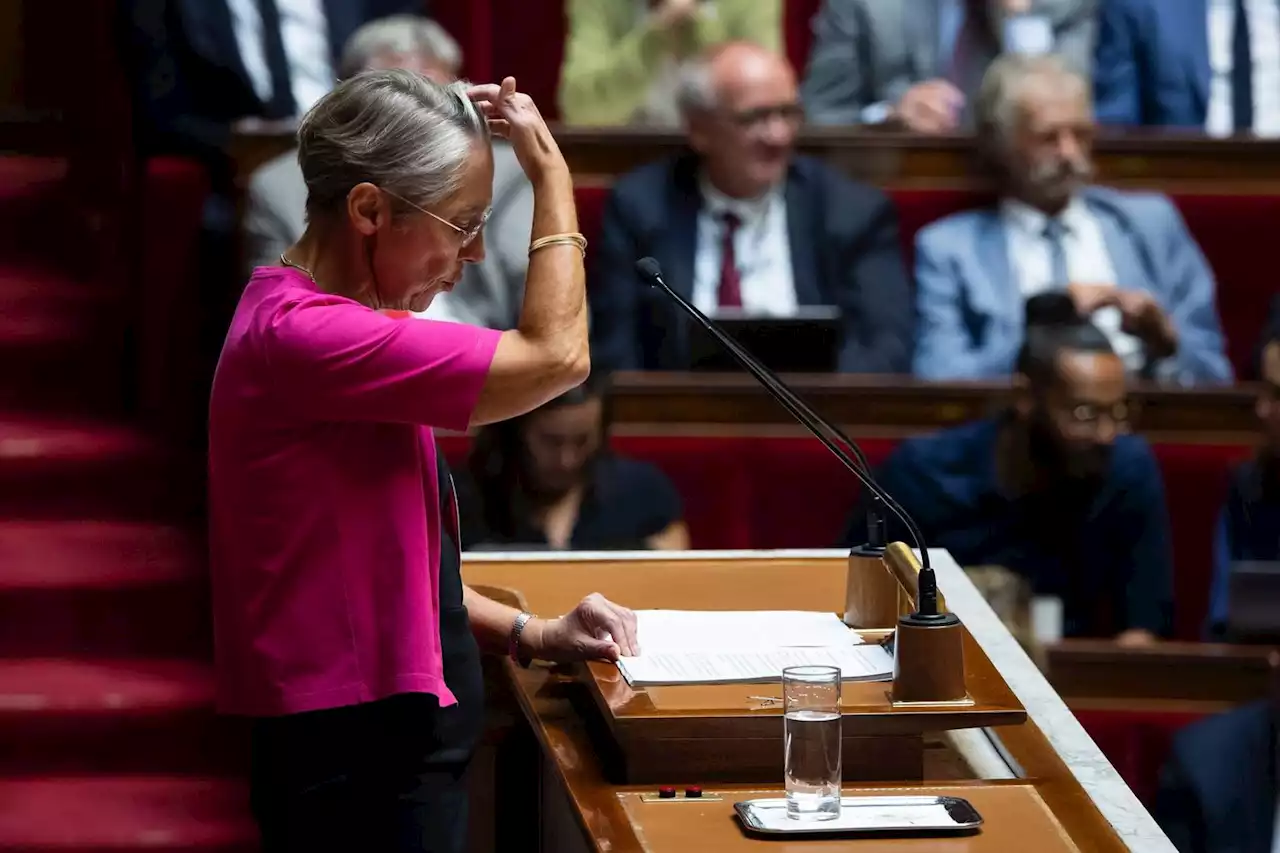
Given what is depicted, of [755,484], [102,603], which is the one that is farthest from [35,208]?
[755,484]

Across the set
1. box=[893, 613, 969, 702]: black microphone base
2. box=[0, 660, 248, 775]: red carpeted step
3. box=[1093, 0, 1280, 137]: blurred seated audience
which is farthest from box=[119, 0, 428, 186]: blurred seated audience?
box=[893, 613, 969, 702]: black microphone base

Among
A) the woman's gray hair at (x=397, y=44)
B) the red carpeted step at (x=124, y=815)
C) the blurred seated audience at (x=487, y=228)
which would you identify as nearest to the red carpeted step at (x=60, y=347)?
the blurred seated audience at (x=487, y=228)

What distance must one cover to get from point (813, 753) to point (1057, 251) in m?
1.98

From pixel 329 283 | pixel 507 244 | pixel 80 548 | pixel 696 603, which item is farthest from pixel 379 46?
pixel 329 283

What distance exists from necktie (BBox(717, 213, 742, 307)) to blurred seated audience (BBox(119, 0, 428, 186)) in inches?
25.9

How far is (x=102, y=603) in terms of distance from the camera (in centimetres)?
236

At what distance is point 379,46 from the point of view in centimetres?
276

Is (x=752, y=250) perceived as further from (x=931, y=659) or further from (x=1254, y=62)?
(x=931, y=659)

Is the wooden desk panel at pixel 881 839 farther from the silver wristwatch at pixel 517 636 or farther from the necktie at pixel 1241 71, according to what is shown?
the necktie at pixel 1241 71

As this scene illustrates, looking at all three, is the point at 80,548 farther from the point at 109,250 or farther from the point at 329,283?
the point at 329,283

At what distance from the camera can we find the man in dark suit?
282cm

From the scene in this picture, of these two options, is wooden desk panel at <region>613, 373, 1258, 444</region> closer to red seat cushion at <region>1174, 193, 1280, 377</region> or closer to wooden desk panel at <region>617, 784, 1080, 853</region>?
red seat cushion at <region>1174, 193, 1280, 377</region>

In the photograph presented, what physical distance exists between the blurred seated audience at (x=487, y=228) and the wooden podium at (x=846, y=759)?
1.39m

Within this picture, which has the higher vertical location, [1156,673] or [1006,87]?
[1006,87]
